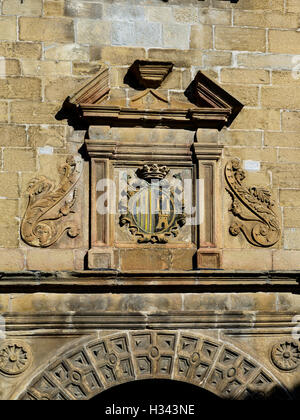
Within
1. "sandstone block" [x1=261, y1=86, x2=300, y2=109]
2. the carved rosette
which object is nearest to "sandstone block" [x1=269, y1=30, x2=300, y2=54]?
"sandstone block" [x1=261, y1=86, x2=300, y2=109]

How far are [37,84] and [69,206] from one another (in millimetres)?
1227

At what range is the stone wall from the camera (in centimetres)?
874

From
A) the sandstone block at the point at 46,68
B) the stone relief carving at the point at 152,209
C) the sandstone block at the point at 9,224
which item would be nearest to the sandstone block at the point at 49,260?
the sandstone block at the point at 9,224

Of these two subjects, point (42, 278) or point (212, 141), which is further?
point (212, 141)

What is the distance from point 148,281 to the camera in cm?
851

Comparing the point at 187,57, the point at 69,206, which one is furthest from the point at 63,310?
the point at 187,57

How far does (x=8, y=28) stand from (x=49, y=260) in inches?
90.2

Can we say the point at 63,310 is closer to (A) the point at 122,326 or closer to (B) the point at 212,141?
(A) the point at 122,326

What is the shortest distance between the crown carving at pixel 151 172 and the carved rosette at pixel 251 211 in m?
0.63

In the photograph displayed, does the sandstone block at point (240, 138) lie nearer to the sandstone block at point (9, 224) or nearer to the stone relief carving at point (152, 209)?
the stone relief carving at point (152, 209)

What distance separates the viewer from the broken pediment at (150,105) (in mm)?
8773

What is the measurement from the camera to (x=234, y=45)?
916 cm

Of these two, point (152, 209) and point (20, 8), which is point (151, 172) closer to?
point (152, 209)

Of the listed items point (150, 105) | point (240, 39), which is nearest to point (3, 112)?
point (150, 105)
